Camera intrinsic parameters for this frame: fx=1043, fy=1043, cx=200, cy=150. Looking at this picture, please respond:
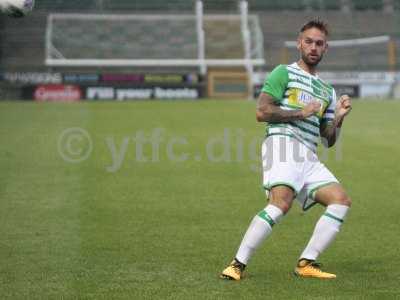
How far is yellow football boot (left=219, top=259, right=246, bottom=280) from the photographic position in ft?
24.8

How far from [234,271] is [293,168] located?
0.86 metres

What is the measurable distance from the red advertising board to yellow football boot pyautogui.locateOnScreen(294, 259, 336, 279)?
81.7ft

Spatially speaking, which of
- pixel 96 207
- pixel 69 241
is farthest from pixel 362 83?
pixel 69 241

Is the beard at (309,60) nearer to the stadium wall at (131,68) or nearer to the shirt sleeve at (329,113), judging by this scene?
the shirt sleeve at (329,113)

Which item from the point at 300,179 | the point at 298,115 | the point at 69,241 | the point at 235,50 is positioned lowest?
the point at 69,241

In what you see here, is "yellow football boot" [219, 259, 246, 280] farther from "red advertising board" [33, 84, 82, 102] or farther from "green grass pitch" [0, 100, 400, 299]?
"red advertising board" [33, 84, 82, 102]

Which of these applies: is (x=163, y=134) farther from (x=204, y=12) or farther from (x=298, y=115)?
(x=204, y=12)

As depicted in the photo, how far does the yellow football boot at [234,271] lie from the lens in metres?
7.57

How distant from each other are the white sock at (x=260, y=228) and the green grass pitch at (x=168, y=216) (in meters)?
0.25

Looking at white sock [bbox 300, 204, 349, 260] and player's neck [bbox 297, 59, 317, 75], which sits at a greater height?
player's neck [bbox 297, 59, 317, 75]

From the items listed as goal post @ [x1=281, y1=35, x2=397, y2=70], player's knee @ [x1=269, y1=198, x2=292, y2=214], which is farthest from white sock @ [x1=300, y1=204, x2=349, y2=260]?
goal post @ [x1=281, y1=35, x2=397, y2=70]

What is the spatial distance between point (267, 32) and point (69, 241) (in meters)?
31.0

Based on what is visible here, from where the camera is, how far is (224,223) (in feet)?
34.4

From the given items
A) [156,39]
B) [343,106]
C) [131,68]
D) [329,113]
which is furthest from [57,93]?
[343,106]
